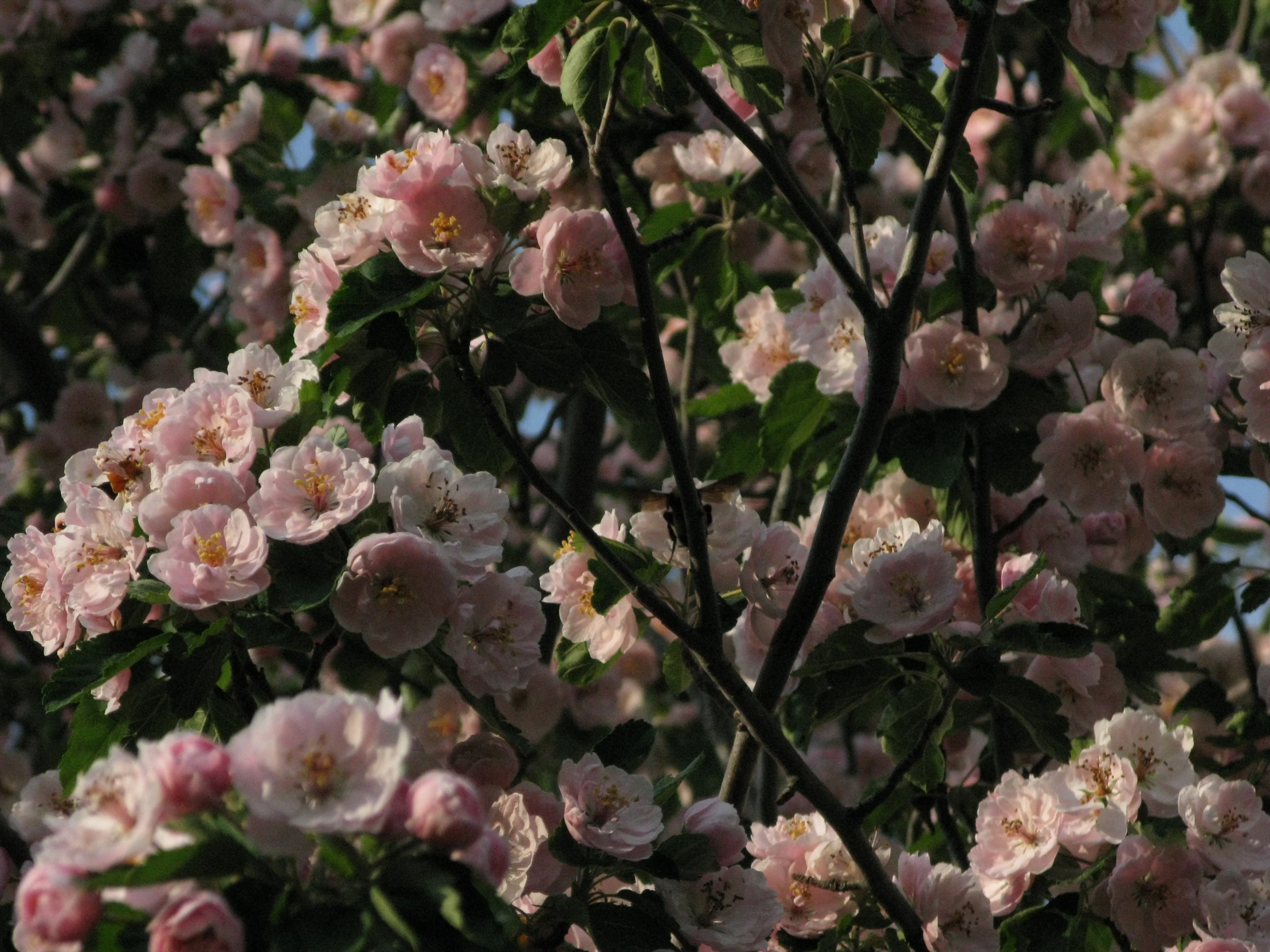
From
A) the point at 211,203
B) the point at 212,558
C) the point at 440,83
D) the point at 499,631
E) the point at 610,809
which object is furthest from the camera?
the point at 211,203

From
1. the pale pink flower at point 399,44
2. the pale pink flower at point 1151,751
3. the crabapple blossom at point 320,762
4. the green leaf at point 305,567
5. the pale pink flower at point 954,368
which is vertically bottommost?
the pale pink flower at point 1151,751

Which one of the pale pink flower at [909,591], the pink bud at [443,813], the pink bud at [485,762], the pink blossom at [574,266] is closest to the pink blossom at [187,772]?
the pink bud at [443,813]

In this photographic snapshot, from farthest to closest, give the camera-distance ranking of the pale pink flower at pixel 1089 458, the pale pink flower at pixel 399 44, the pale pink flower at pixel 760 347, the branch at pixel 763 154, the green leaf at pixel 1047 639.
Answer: the pale pink flower at pixel 399 44
the pale pink flower at pixel 760 347
the pale pink flower at pixel 1089 458
the green leaf at pixel 1047 639
the branch at pixel 763 154

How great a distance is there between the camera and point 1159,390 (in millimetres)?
2609

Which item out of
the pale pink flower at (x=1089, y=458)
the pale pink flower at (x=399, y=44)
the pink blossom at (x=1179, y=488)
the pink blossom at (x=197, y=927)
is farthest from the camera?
the pale pink flower at (x=399, y=44)

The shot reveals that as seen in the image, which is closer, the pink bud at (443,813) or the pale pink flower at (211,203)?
the pink bud at (443,813)

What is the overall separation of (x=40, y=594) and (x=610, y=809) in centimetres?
80

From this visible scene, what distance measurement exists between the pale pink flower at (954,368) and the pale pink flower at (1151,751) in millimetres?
565

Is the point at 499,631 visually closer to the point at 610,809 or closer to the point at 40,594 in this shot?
the point at 610,809

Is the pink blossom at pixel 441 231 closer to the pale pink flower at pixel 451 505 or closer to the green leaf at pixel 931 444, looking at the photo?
the pale pink flower at pixel 451 505

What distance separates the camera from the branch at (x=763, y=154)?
1.82 metres

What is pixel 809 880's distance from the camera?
2008 millimetres

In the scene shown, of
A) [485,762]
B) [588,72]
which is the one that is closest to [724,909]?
[485,762]

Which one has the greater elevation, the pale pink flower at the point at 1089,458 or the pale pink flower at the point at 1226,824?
the pale pink flower at the point at 1089,458
